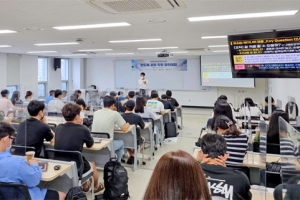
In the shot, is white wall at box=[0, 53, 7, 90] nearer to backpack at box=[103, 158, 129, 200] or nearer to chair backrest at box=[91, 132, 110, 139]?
chair backrest at box=[91, 132, 110, 139]

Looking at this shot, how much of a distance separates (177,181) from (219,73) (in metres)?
9.68

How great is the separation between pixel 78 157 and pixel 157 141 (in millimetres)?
3216

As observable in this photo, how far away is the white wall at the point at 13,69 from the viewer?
9512 mm

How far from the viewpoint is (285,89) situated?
22.5ft

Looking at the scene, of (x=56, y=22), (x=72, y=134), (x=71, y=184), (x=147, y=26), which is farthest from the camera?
(x=147, y=26)

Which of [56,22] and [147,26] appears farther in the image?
[147,26]

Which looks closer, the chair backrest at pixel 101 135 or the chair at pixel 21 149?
the chair at pixel 21 149

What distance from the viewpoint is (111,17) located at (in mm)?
3617

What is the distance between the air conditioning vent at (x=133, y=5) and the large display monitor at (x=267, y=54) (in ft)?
4.43

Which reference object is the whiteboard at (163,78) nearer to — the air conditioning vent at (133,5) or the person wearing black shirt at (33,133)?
the air conditioning vent at (133,5)

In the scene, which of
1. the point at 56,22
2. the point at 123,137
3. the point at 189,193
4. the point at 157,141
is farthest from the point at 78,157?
the point at 157,141

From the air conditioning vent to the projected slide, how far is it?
7.45 meters

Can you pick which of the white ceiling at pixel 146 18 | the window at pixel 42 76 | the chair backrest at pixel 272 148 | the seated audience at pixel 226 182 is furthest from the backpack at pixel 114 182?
the window at pixel 42 76

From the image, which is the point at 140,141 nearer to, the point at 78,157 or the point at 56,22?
the point at 78,157
